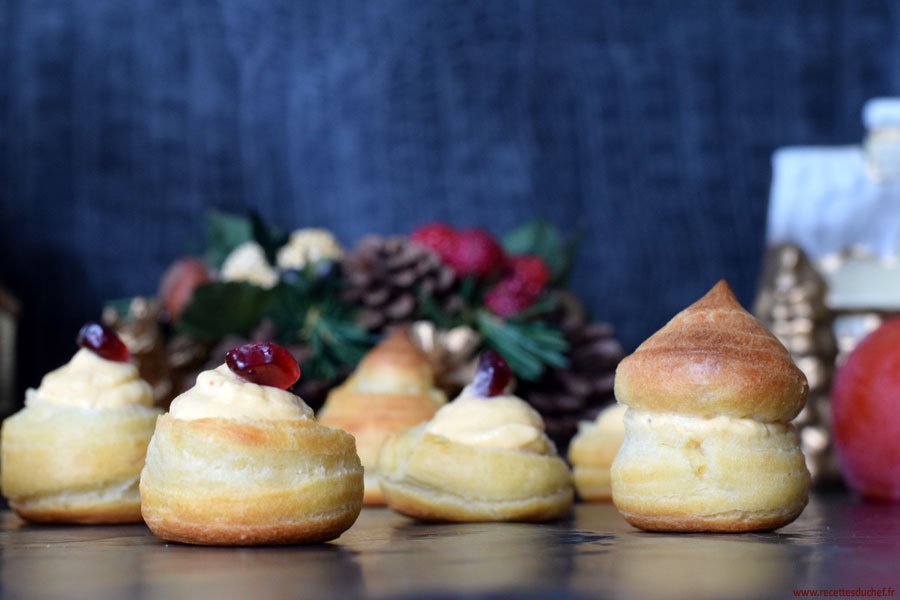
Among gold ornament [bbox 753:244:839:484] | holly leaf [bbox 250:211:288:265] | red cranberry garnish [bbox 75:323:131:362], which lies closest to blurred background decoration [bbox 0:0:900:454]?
holly leaf [bbox 250:211:288:265]

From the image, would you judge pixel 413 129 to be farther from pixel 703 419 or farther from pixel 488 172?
pixel 703 419

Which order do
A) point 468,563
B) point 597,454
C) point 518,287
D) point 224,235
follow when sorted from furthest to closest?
point 224,235, point 518,287, point 597,454, point 468,563

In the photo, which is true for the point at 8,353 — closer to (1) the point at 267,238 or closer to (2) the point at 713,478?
(1) the point at 267,238

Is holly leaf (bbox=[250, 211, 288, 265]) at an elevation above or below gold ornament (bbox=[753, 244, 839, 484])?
above

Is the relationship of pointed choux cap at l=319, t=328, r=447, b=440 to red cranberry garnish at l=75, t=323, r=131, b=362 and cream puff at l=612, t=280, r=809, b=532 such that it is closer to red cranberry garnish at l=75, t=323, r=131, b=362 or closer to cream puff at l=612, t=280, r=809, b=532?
red cranberry garnish at l=75, t=323, r=131, b=362

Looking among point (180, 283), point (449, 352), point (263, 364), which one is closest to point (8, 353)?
point (180, 283)

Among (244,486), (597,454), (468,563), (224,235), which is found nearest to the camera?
(468,563)
